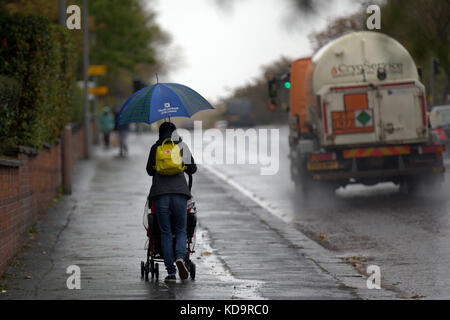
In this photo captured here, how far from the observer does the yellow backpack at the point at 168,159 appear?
28.1 ft

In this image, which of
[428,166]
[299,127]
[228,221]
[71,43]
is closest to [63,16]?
[71,43]

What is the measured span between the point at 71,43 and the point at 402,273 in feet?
34.2

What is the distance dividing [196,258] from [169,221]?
194 cm

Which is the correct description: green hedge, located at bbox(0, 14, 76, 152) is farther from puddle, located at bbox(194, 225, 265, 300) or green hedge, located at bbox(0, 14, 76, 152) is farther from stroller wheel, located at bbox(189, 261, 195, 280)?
stroller wheel, located at bbox(189, 261, 195, 280)

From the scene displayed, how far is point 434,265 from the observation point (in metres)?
9.88

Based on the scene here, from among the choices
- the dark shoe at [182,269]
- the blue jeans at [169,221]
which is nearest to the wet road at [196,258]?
the dark shoe at [182,269]

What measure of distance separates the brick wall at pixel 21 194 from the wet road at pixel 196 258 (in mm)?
202

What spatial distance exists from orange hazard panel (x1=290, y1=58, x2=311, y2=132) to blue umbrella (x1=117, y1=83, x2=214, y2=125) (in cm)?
947

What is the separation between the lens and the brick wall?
9625 mm

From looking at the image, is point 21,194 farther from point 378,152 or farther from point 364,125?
point 378,152

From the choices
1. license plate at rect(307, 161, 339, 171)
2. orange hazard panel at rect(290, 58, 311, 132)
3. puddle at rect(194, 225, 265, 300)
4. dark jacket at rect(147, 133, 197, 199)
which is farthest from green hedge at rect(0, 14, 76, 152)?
orange hazard panel at rect(290, 58, 311, 132)

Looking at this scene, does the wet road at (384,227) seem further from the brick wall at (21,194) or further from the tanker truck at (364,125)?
the brick wall at (21,194)

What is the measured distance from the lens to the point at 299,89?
Result: 63.8ft

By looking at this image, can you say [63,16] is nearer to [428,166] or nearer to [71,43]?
[71,43]
